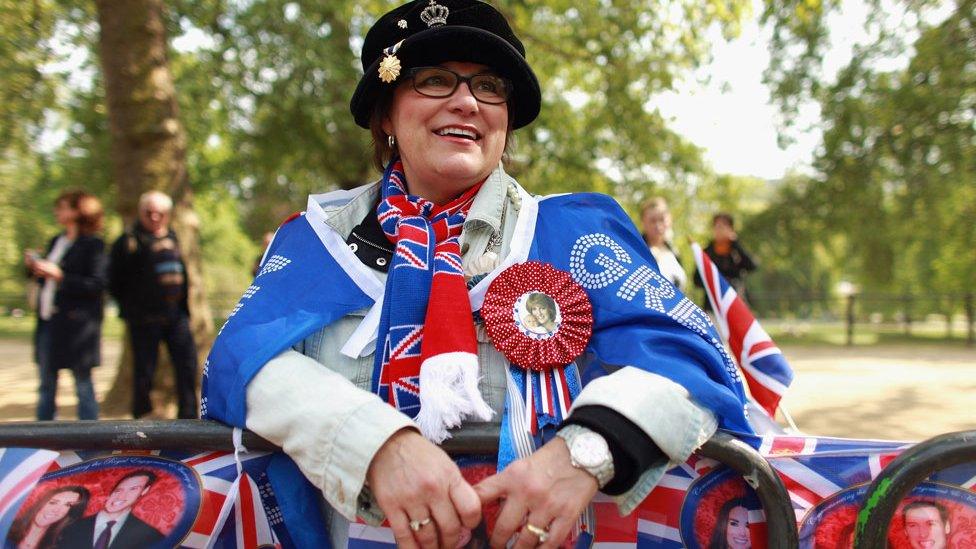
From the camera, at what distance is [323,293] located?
4.81 feet

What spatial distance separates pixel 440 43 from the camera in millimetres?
1570

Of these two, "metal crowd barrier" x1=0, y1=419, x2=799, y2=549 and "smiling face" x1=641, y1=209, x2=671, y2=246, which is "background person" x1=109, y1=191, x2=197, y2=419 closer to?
"smiling face" x1=641, y1=209, x2=671, y2=246

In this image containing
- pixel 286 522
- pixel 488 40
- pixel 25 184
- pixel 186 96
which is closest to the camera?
pixel 286 522

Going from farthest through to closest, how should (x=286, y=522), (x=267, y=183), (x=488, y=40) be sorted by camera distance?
(x=267, y=183), (x=488, y=40), (x=286, y=522)

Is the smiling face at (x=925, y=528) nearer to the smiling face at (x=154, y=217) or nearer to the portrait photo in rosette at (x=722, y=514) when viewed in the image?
the portrait photo in rosette at (x=722, y=514)

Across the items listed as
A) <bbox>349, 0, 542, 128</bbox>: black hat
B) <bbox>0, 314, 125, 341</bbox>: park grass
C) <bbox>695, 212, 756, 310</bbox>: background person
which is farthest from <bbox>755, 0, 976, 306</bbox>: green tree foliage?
<bbox>0, 314, 125, 341</bbox>: park grass

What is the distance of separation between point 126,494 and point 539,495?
0.77m

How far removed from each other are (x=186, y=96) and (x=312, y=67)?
1.77 metres

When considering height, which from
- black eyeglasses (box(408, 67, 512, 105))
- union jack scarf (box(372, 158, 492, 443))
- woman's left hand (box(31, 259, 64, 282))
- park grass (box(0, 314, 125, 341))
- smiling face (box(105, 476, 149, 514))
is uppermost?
black eyeglasses (box(408, 67, 512, 105))

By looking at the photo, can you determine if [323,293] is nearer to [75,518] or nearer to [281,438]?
[281,438]

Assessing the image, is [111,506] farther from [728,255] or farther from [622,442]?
[728,255]

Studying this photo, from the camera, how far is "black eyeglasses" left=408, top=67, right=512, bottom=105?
1614 mm

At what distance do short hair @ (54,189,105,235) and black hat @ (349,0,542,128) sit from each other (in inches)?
170

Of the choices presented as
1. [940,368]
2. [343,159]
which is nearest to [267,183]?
[343,159]
